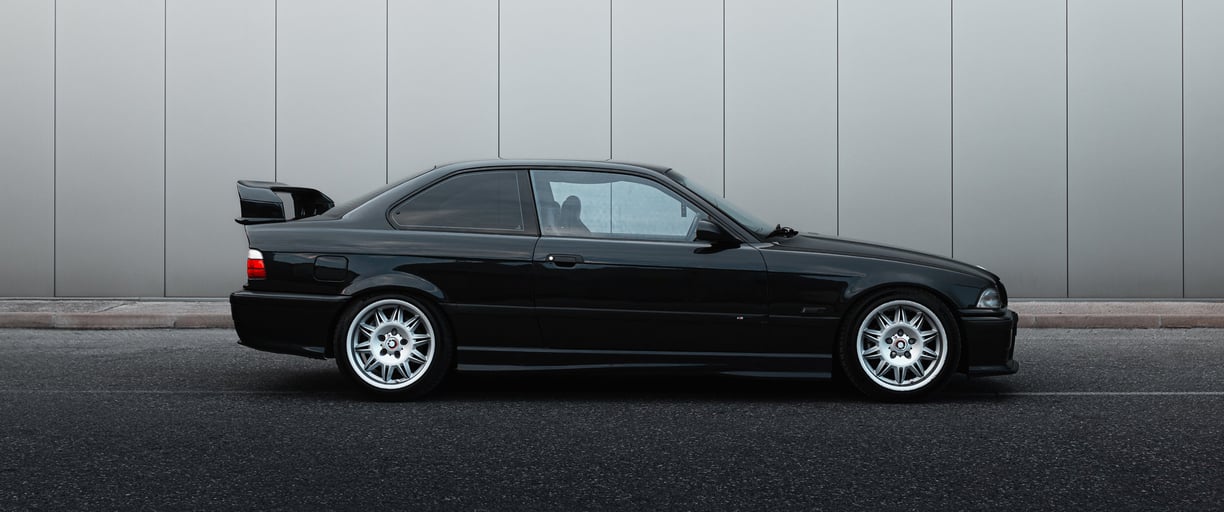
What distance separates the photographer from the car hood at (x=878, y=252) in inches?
255

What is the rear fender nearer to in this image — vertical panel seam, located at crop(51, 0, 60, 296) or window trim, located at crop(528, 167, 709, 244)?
window trim, located at crop(528, 167, 709, 244)

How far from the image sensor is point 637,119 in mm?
13680

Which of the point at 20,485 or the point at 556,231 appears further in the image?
the point at 556,231

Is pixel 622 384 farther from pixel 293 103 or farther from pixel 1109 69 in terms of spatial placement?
pixel 1109 69

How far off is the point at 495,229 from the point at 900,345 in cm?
234

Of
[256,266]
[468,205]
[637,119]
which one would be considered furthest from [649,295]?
[637,119]

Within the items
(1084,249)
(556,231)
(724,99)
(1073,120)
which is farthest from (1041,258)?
(556,231)

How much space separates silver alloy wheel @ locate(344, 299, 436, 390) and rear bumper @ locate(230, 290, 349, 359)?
0.51 feet

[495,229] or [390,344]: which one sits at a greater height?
[495,229]

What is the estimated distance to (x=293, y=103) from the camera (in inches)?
537

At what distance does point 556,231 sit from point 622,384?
3.84 feet

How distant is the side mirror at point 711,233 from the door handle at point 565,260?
670 millimetres

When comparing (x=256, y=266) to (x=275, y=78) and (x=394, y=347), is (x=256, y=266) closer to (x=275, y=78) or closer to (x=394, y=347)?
(x=394, y=347)

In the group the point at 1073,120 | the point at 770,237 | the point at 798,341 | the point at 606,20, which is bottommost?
the point at 798,341
